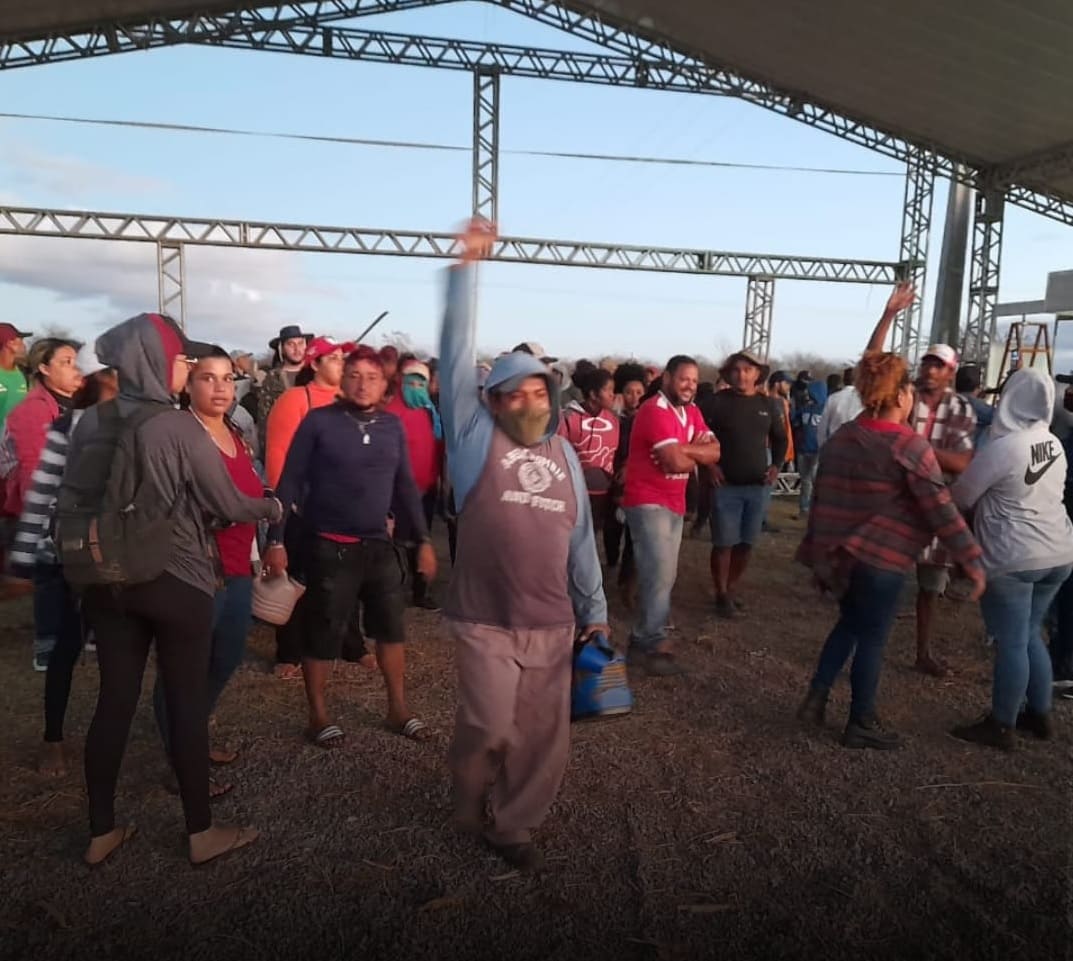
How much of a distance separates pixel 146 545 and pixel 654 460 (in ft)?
9.91

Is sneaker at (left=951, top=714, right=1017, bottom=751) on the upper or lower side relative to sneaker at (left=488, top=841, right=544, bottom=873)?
upper

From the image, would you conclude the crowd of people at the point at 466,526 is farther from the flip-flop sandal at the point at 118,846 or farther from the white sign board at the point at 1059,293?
the white sign board at the point at 1059,293

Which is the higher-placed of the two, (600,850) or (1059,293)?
(1059,293)

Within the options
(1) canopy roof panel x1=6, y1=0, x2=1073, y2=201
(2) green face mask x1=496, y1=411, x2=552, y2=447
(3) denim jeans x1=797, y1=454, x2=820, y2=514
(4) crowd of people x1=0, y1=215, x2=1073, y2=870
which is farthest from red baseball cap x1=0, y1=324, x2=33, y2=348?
(1) canopy roof panel x1=6, y1=0, x2=1073, y2=201

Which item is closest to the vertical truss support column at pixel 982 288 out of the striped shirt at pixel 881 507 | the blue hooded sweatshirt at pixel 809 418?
the blue hooded sweatshirt at pixel 809 418

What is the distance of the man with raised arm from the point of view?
279 cm

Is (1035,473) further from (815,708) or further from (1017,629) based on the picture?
(815,708)

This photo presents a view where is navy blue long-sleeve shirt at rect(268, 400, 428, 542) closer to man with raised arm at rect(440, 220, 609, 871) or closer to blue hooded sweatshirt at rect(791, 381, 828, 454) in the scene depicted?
man with raised arm at rect(440, 220, 609, 871)

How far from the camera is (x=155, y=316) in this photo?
2.78 meters

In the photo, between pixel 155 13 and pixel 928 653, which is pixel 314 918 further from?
pixel 155 13

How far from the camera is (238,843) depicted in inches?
118

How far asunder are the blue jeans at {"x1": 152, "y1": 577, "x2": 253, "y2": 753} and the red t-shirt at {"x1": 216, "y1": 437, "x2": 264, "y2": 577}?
54 mm

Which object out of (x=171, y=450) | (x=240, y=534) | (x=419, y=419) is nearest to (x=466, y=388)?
(x=171, y=450)

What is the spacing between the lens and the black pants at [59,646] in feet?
11.2
